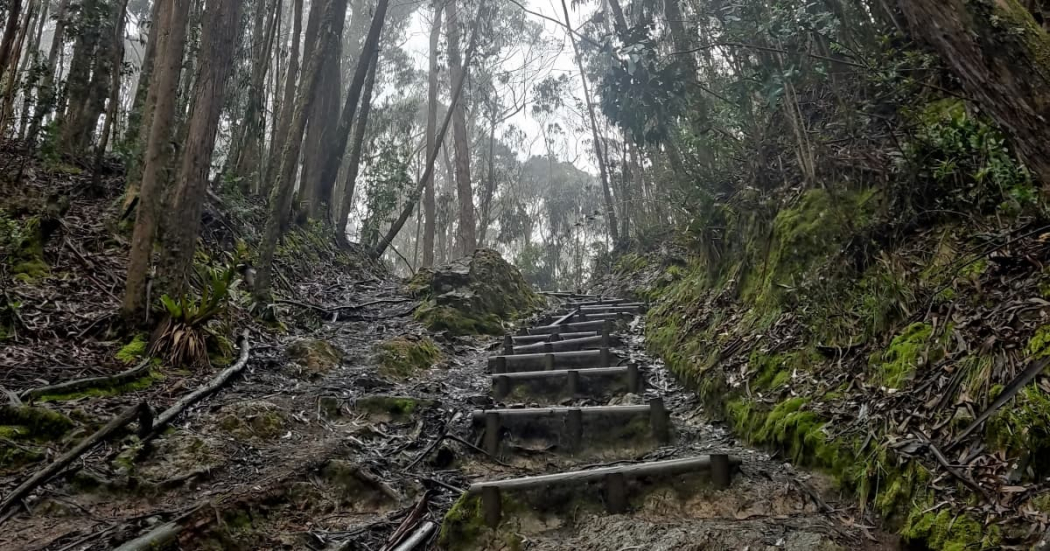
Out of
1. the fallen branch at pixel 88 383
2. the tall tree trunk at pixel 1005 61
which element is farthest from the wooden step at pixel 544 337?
the tall tree trunk at pixel 1005 61

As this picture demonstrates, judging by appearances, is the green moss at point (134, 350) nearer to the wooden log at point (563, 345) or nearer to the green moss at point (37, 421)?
the green moss at point (37, 421)

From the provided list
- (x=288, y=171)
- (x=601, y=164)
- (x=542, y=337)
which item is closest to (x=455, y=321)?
(x=542, y=337)

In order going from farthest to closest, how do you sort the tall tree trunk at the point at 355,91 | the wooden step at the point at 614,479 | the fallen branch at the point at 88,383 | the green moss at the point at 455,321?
1. the tall tree trunk at the point at 355,91
2. the green moss at the point at 455,321
3. the fallen branch at the point at 88,383
4. the wooden step at the point at 614,479

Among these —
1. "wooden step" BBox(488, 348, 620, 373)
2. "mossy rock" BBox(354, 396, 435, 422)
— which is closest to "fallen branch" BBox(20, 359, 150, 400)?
"mossy rock" BBox(354, 396, 435, 422)

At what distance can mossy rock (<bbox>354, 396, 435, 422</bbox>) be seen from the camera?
459 cm

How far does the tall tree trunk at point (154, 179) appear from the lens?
4734 millimetres

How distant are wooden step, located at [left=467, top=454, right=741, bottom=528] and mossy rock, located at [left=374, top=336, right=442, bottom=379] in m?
2.80

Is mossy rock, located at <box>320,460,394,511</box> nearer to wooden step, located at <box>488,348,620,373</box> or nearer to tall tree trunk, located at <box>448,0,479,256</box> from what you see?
wooden step, located at <box>488,348,620,373</box>

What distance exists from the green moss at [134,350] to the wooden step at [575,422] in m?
2.55

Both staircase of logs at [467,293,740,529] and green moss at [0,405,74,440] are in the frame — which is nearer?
staircase of logs at [467,293,740,529]

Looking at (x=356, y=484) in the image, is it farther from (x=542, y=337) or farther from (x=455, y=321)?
(x=455, y=321)

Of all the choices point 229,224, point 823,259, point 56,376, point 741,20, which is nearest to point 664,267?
point 741,20

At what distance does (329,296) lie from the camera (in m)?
9.30

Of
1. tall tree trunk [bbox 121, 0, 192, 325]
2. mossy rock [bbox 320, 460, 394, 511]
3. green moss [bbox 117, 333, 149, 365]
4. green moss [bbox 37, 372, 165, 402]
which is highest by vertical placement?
tall tree trunk [bbox 121, 0, 192, 325]
